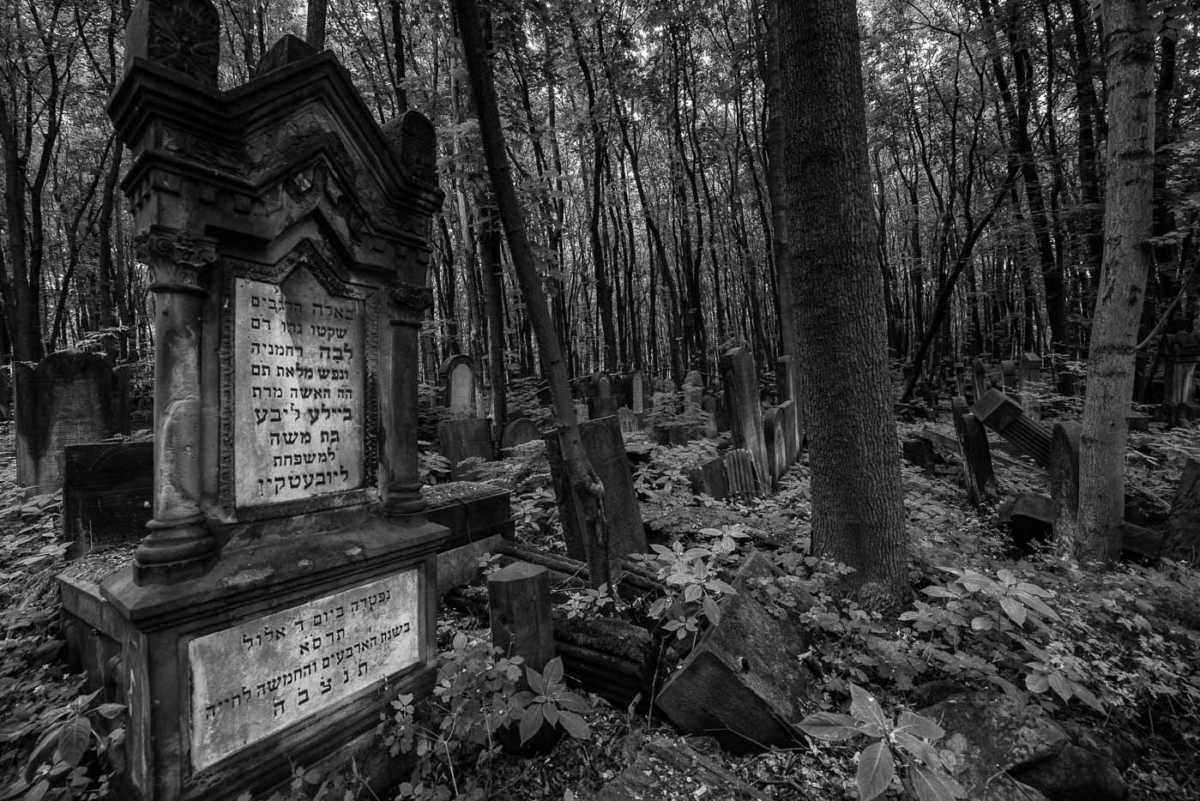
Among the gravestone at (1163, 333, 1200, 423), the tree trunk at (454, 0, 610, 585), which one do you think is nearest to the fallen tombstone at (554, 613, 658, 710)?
the tree trunk at (454, 0, 610, 585)

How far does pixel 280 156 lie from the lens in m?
2.37

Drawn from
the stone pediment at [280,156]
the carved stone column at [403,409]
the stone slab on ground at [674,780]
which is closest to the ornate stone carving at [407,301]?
the carved stone column at [403,409]

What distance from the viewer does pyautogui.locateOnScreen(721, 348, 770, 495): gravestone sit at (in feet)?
22.0

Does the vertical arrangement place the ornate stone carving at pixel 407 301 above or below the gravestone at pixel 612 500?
above

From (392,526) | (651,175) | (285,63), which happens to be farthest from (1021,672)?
(651,175)

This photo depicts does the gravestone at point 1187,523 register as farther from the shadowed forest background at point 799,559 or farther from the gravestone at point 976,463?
the gravestone at point 976,463

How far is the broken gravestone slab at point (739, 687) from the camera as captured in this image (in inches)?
84.4

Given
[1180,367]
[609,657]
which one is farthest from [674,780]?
[1180,367]

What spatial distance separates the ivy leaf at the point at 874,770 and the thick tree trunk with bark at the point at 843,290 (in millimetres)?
1672

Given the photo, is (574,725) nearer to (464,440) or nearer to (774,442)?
(464,440)

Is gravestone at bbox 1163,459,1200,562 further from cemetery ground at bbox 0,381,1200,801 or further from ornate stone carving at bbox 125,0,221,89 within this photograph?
ornate stone carving at bbox 125,0,221,89

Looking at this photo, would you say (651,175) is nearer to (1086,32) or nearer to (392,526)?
(1086,32)

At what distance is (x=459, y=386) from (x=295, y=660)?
329 inches

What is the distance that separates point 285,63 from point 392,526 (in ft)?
7.81
